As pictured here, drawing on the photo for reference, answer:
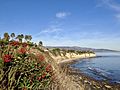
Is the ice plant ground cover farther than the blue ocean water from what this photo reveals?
No

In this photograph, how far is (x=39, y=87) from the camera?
8.23 meters

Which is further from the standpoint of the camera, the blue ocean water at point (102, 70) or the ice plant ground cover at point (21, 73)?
the blue ocean water at point (102, 70)

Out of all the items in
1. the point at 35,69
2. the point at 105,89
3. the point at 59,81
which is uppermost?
the point at 35,69

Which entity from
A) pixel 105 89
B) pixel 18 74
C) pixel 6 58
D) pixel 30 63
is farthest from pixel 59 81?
pixel 105 89

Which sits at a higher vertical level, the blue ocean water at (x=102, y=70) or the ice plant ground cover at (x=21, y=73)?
the ice plant ground cover at (x=21, y=73)

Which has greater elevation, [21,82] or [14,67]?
[14,67]

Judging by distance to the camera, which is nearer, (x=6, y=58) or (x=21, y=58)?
(x=6, y=58)

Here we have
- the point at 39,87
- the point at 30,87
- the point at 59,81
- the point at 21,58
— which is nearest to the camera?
the point at 30,87

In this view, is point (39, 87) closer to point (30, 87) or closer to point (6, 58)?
point (30, 87)

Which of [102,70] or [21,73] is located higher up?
[21,73]

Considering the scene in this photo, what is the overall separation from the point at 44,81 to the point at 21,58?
4.07ft

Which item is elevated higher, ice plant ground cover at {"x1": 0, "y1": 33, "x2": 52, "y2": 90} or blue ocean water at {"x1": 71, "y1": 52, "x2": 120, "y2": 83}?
ice plant ground cover at {"x1": 0, "y1": 33, "x2": 52, "y2": 90}

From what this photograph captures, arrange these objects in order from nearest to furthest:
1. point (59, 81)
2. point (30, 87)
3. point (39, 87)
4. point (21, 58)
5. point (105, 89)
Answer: point (30, 87), point (39, 87), point (21, 58), point (59, 81), point (105, 89)

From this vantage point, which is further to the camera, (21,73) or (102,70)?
(102,70)
